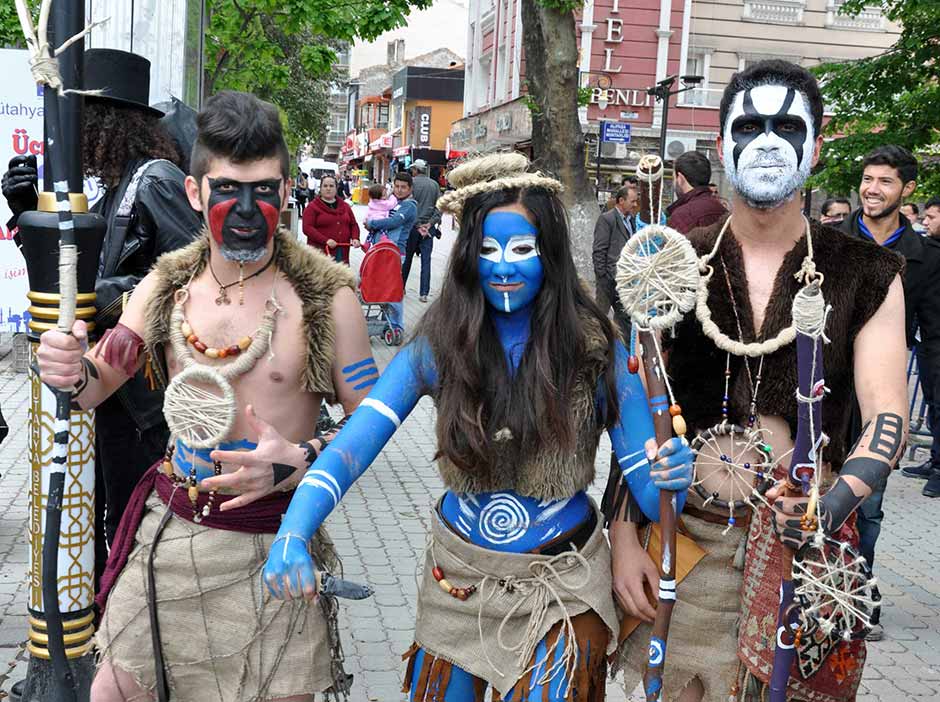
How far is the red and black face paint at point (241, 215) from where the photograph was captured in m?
2.80

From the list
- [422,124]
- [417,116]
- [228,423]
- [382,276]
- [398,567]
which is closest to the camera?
[228,423]

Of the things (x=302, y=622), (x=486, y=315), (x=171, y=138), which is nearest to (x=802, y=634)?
(x=486, y=315)

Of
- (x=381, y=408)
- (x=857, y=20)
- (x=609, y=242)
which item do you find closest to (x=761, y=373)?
A: (x=381, y=408)

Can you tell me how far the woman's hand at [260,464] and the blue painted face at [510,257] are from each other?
64 cm

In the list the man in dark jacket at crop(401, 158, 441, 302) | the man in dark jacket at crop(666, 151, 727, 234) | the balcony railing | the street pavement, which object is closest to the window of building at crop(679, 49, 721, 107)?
the balcony railing

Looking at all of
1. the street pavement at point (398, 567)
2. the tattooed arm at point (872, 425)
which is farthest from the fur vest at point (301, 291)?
the tattooed arm at point (872, 425)

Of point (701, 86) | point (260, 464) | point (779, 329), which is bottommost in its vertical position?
point (260, 464)

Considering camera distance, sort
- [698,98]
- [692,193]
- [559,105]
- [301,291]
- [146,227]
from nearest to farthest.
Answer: [301,291]
[146,227]
[692,193]
[559,105]
[698,98]

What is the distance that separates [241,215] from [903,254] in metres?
4.37

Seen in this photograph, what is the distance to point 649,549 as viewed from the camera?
278 cm

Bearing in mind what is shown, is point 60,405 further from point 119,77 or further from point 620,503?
point 119,77

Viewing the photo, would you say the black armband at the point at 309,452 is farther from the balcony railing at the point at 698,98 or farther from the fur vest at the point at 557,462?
the balcony railing at the point at 698,98

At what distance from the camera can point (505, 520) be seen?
2.70 m

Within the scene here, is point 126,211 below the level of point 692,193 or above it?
below
